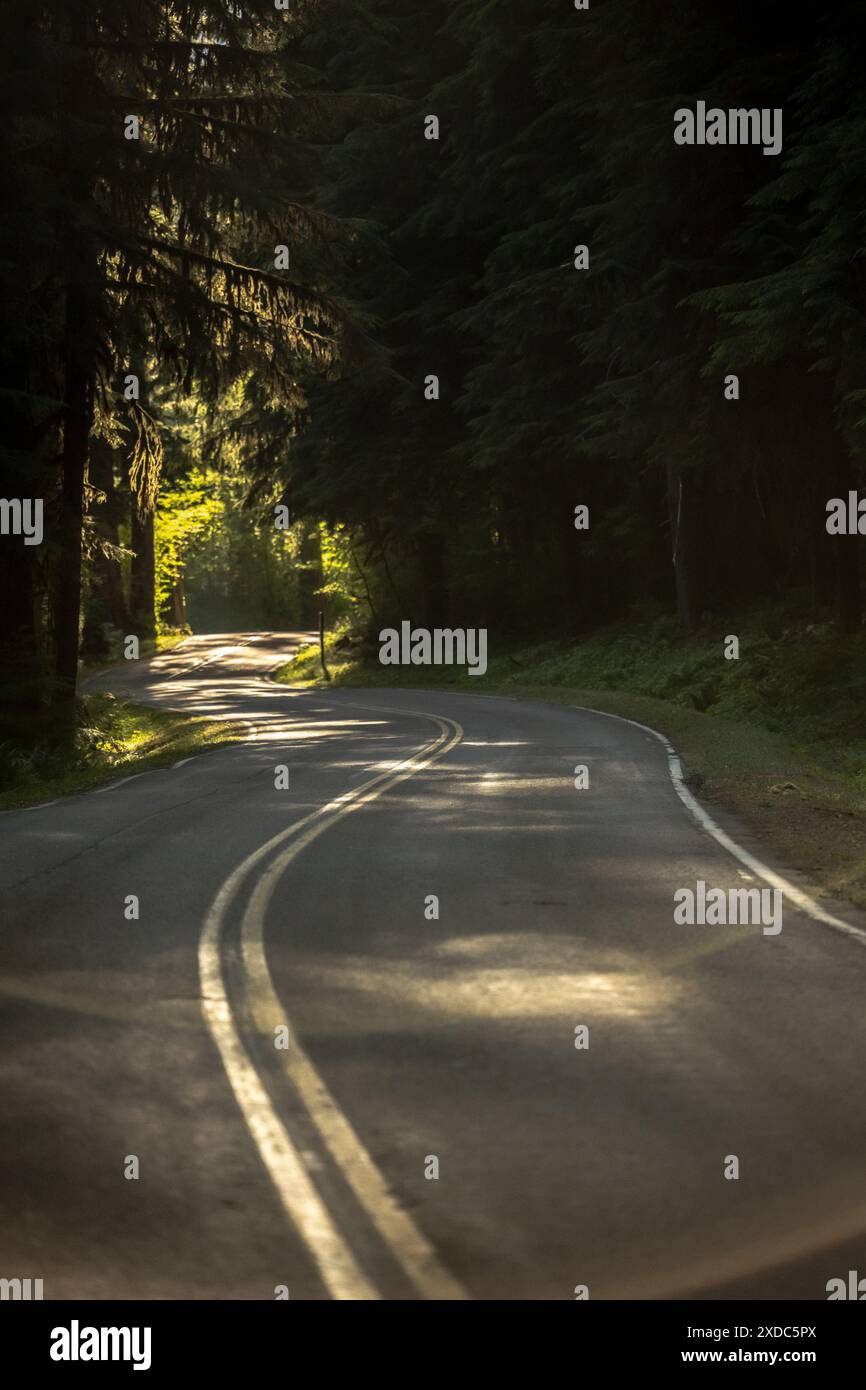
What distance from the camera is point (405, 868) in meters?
12.3

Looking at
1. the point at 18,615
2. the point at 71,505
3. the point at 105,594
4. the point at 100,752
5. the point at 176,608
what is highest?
the point at 71,505

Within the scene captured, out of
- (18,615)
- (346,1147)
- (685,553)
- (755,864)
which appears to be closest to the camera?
(346,1147)

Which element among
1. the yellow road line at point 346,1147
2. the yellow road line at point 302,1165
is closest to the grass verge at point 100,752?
the yellow road line at point 346,1147

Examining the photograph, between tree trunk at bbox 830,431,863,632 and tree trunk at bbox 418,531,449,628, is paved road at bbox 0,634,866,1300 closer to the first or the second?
tree trunk at bbox 830,431,863,632

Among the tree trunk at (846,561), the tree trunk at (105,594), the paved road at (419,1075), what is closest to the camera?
the paved road at (419,1075)

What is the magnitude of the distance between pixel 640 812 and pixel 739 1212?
10.4 metres

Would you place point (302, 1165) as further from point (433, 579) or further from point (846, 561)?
point (433, 579)

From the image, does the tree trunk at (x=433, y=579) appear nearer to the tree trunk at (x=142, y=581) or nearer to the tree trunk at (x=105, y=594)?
the tree trunk at (x=105, y=594)

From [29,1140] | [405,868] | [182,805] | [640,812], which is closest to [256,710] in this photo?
[182,805]

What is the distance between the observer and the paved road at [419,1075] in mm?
5047

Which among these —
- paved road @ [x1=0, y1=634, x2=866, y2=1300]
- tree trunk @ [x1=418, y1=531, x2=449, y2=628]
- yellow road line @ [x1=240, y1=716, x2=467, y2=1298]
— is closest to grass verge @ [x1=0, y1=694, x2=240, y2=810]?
paved road @ [x1=0, y1=634, x2=866, y2=1300]

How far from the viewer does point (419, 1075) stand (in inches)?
270

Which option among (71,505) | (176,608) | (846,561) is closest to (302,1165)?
(71,505)
